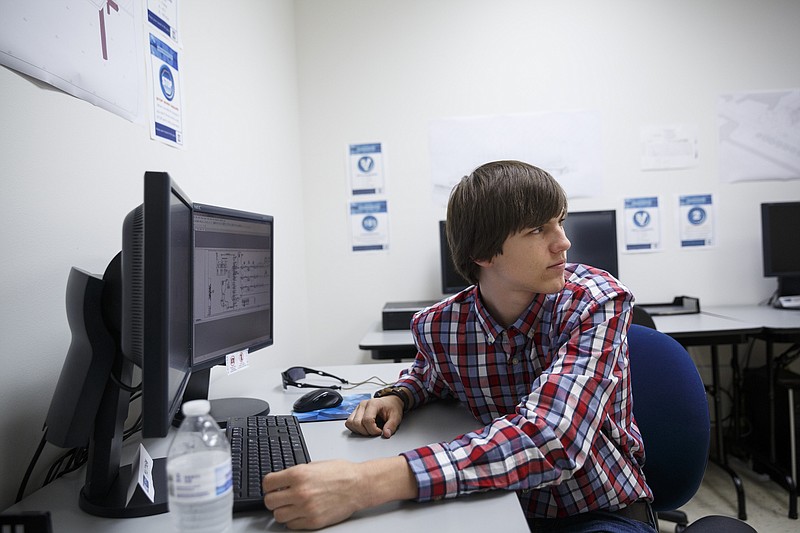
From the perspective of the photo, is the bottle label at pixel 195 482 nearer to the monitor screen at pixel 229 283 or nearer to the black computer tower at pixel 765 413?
the monitor screen at pixel 229 283

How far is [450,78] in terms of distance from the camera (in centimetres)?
293

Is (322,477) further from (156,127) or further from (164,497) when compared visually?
(156,127)

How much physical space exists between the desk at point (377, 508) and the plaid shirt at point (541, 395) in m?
0.03

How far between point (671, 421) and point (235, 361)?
3.11ft

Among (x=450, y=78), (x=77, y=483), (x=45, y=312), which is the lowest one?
(x=77, y=483)

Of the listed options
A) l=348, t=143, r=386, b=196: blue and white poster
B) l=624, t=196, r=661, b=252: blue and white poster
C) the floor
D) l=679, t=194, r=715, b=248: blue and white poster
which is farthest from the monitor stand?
l=679, t=194, r=715, b=248: blue and white poster

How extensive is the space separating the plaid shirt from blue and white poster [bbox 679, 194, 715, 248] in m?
2.13

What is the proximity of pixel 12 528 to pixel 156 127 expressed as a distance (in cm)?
111

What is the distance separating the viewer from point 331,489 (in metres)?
0.71

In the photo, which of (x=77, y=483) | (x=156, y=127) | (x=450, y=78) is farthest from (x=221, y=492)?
(x=450, y=78)

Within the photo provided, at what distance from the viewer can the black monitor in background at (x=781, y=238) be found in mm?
2646

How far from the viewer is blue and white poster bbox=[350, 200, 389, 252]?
2955 millimetres

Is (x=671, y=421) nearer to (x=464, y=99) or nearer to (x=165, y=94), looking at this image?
(x=165, y=94)

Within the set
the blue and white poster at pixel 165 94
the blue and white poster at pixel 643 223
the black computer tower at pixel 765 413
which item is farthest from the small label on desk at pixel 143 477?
the blue and white poster at pixel 643 223
